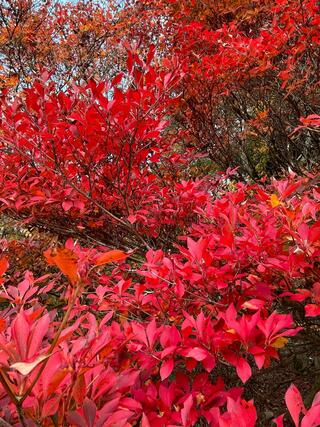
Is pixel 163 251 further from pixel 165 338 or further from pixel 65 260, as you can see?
pixel 65 260

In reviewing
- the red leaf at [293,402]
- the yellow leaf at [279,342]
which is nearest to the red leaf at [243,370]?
the yellow leaf at [279,342]

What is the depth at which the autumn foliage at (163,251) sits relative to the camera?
3.00 feet

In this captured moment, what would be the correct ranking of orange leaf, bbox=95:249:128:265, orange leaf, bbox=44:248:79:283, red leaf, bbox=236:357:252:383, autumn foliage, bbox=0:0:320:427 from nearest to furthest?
orange leaf, bbox=44:248:79:283 < orange leaf, bbox=95:249:128:265 < autumn foliage, bbox=0:0:320:427 < red leaf, bbox=236:357:252:383

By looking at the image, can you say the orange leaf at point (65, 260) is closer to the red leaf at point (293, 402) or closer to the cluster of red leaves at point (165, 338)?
the cluster of red leaves at point (165, 338)

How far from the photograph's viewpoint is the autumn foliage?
Answer: 91 cm

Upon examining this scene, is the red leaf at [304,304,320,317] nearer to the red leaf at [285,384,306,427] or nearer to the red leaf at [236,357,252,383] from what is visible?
the red leaf at [236,357,252,383]

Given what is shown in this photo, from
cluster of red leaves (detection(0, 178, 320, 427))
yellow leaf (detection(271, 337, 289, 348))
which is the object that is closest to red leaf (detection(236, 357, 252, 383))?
cluster of red leaves (detection(0, 178, 320, 427))

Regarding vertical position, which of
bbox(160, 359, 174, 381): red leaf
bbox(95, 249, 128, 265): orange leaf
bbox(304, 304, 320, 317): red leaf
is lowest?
bbox(160, 359, 174, 381): red leaf

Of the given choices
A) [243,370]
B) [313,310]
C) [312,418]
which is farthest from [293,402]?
[313,310]

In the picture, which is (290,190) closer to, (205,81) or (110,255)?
(110,255)

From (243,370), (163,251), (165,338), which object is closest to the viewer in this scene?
(243,370)

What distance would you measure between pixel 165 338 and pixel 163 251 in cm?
171

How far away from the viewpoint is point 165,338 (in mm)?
1240

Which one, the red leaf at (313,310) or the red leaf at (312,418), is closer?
the red leaf at (312,418)
